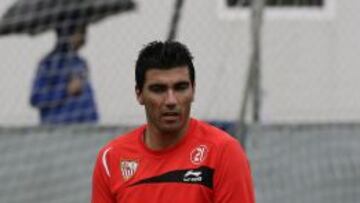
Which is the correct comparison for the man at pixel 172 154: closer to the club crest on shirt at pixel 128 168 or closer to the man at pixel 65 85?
the club crest on shirt at pixel 128 168

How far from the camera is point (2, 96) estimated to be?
7.23 metres

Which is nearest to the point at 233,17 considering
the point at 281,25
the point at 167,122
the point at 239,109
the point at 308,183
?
the point at 281,25

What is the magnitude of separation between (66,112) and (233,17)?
4.80ft

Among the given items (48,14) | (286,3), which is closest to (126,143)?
(48,14)

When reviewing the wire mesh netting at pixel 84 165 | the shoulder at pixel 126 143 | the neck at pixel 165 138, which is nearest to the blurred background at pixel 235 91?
the wire mesh netting at pixel 84 165

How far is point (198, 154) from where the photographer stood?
12.0 ft

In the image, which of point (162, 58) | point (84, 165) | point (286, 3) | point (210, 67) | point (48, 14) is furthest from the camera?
point (286, 3)

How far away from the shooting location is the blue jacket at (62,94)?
275 inches

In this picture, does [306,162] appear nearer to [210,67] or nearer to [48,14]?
[210,67]

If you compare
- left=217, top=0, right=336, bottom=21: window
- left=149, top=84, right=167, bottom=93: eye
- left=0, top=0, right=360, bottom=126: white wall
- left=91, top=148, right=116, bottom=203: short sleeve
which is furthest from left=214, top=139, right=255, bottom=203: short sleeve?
left=217, top=0, right=336, bottom=21: window

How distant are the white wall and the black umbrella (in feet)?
0.27

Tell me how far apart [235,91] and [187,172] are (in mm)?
3852

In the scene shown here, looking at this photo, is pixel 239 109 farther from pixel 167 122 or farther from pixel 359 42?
pixel 167 122

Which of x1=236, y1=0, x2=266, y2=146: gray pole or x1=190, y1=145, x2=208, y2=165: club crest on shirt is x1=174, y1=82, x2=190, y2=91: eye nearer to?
x1=190, y1=145, x2=208, y2=165: club crest on shirt
